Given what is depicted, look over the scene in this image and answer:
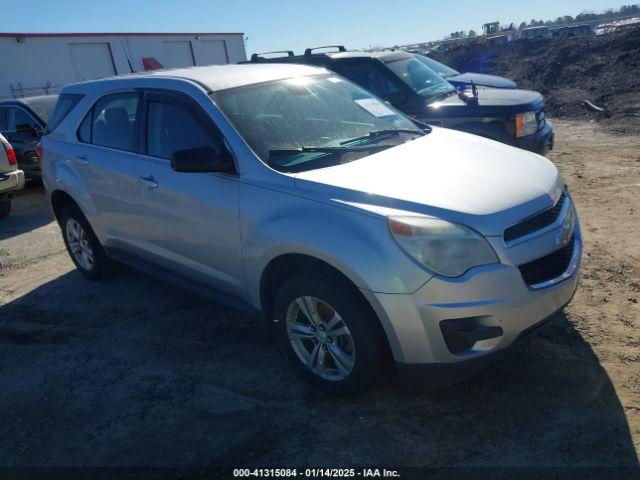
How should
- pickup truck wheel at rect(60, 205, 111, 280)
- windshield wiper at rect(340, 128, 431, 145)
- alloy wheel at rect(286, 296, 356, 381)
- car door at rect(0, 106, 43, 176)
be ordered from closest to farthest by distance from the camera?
alloy wheel at rect(286, 296, 356, 381) < windshield wiper at rect(340, 128, 431, 145) < pickup truck wheel at rect(60, 205, 111, 280) < car door at rect(0, 106, 43, 176)

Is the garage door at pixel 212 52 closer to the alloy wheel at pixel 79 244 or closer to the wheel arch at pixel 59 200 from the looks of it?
the wheel arch at pixel 59 200

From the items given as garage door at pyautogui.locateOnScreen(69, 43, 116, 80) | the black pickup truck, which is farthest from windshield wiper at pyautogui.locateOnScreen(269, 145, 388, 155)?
garage door at pyautogui.locateOnScreen(69, 43, 116, 80)

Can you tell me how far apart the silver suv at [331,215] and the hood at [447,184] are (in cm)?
1

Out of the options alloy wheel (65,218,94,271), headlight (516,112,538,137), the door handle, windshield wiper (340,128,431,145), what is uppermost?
windshield wiper (340,128,431,145)

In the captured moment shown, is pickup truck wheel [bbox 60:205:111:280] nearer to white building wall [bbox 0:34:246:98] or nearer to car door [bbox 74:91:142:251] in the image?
car door [bbox 74:91:142:251]

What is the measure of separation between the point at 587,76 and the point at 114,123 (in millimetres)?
16942

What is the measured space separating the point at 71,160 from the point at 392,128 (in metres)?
2.82

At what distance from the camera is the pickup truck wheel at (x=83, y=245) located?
16.3ft

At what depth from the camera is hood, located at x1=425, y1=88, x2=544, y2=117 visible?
629 cm

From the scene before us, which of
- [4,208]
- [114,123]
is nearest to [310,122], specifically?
[114,123]

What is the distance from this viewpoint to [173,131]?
12.3 feet

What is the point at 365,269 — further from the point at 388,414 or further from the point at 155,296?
the point at 155,296

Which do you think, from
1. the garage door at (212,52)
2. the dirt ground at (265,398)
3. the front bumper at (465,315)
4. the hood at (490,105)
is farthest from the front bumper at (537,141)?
the garage door at (212,52)

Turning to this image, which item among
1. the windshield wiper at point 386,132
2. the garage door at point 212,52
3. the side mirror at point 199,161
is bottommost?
the windshield wiper at point 386,132
